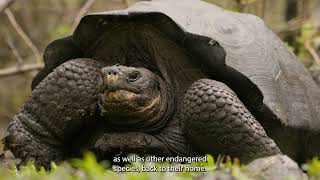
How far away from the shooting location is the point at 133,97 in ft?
13.0

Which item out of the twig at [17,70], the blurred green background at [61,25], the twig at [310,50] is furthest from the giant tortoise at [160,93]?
the twig at [310,50]

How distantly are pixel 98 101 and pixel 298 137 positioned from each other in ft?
4.91

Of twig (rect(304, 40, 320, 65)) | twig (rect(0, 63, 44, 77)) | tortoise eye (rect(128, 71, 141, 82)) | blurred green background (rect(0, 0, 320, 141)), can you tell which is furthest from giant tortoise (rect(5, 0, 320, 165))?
twig (rect(304, 40, 320, 65))

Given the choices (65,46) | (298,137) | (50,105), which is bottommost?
(298,137)

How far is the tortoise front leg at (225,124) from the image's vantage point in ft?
12.4

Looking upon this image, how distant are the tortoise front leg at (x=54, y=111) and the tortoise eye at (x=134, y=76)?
34 centimetres

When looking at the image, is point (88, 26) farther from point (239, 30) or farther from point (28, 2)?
point (28, 2)

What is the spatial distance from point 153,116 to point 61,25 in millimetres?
5452

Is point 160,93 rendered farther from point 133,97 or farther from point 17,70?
point 17,70

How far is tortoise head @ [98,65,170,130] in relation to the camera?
386 centimetres

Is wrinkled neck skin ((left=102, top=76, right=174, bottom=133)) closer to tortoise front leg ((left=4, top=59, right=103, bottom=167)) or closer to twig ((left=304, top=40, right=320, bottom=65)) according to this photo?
tortoise front leg ((left=4, top=59, right=103, bottom=167))

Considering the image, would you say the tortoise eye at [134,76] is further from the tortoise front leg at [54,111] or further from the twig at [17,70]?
the twig at [17,70]

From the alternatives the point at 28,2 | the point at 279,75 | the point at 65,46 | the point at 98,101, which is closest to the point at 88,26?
the point at 65,46

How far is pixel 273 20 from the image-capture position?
8766 millimetres
